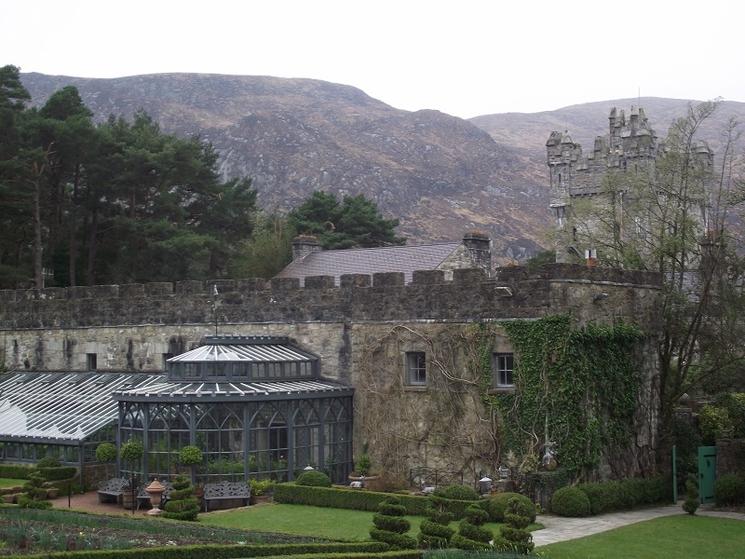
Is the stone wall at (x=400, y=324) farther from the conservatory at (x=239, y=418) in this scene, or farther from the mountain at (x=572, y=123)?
the mountain at (x=572, y=123)

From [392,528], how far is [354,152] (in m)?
103

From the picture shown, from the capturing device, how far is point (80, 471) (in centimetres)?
2533

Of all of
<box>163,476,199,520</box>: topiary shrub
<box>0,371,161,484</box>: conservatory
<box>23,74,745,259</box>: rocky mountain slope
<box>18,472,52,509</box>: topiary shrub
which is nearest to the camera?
<box>163,476,199,520</box>: topiary shrub

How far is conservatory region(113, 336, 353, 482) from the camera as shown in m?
23.5

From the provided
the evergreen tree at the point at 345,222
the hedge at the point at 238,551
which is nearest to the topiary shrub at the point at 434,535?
the hedge at the point at 238,551

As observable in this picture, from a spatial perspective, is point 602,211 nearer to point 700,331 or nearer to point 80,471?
point 700,331

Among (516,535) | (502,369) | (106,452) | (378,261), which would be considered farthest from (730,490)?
(106,452)

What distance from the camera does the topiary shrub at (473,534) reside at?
15.8m

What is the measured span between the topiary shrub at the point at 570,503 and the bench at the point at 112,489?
9.87 metres

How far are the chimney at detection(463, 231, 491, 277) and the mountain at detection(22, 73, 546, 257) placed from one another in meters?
62.8

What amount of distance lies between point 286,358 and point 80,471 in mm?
5905

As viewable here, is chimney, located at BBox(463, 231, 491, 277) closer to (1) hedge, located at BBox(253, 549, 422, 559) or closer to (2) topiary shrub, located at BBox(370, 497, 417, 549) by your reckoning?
(2) topiary shrub, located at BBox(370, 497, 417, 549)

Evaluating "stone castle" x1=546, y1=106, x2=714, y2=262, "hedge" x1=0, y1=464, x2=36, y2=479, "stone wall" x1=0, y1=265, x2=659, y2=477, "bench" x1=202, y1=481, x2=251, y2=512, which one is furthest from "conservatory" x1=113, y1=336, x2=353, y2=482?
"stone castle" x1=546, y1=106, x2=714, y2=262

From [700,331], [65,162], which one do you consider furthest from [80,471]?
[65,162]
